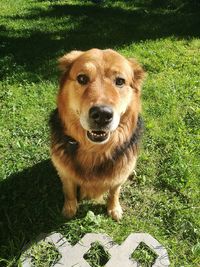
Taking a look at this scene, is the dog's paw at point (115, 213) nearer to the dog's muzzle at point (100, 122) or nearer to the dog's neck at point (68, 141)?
the dog's neck at point (68, 141)

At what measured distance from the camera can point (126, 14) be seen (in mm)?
8305

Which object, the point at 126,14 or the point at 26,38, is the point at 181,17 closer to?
the point at 126,14

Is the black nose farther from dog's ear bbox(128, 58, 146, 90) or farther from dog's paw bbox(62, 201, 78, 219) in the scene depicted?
dog's paw bbox(62, 201, 78, 219)

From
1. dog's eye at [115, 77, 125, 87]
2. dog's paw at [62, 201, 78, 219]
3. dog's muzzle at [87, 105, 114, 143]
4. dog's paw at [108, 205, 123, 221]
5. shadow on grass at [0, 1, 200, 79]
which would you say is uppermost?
dog's eye at [115, 77, 125, 87]

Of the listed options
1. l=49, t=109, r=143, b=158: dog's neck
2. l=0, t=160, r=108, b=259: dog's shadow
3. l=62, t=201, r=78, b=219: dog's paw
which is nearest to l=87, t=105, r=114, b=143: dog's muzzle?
l=49, t=109, r=143, b=158: dog's neck

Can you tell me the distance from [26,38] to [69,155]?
416cm

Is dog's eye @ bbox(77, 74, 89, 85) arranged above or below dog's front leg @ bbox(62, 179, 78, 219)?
above

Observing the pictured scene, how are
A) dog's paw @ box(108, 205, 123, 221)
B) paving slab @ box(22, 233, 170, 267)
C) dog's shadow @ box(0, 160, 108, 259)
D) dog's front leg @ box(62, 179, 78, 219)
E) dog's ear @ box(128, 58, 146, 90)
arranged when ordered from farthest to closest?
dog's paw @ box(108, 205, 123, 221)
dog's front leg @ box(62, 179, 78, 219)
dog's shadow @ box(0, 160, 108, 259)
paving slab @ box(22, 233, 170, 267)
dog's ear @ box(128, 58, 146, 90)

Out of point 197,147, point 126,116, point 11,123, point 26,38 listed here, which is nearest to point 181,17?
point 26,38

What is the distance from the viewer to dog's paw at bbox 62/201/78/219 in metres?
4.27

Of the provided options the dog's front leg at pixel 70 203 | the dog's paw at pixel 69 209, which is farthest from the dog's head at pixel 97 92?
the dog's paw at pixel 69 209

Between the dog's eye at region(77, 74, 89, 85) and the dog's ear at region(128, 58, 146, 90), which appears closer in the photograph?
the dog's eye at region(77, 74, 89, 85)

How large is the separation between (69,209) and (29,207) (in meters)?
0.47

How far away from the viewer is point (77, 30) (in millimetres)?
7621
